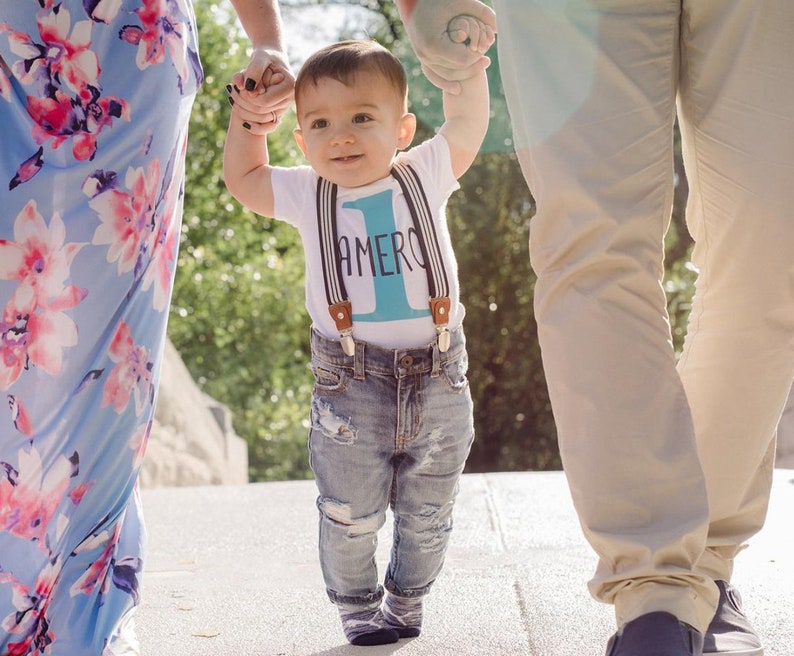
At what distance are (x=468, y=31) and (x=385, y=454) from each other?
87cm

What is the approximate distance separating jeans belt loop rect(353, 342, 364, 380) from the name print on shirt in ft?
0.23

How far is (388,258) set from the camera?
2.68m

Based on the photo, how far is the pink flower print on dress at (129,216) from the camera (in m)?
2.40

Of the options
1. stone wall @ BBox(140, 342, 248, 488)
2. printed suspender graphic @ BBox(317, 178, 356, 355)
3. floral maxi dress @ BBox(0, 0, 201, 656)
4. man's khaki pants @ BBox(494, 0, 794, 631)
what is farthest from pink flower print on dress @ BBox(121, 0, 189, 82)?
stone wall @ BBox(140, 342, 248, 488)

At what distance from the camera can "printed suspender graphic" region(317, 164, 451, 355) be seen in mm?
2646

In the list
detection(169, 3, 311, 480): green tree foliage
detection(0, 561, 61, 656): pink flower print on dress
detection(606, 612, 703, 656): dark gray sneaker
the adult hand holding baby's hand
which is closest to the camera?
detection(606, 612, 703, 656): dark gray sneaker

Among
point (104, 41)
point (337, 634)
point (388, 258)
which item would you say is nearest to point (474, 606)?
point (337, 634)

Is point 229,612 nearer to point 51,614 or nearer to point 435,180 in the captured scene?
point 51,614

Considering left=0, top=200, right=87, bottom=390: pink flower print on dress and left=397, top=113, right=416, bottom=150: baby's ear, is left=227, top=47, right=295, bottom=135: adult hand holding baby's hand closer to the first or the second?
left=397, top=113, right=416, bottom=150: baby's ear

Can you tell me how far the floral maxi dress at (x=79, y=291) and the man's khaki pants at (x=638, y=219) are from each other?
70 centimetres

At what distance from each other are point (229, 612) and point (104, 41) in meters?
1.44

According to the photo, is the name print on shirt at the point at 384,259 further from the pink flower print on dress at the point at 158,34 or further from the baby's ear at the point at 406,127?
the pink flower print on dress at the point at 158,34

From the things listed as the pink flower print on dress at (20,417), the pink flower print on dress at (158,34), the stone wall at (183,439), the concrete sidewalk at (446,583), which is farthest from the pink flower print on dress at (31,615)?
the stone wall at (183,439)

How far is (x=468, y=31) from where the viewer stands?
2.49 metres
